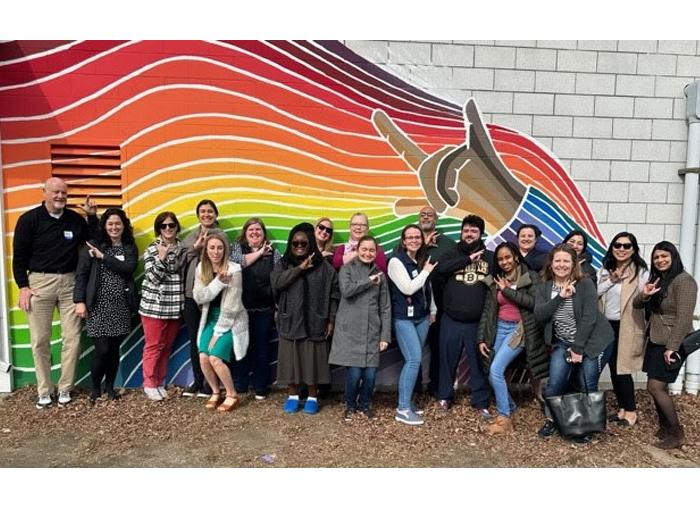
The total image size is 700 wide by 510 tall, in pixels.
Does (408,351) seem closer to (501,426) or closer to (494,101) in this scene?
(501,426)

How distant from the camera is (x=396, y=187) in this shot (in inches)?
195

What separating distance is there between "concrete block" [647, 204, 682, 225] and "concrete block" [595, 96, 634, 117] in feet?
3.38

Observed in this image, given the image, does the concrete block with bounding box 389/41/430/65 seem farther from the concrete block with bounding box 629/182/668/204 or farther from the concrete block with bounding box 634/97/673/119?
the concrete block with bounding box 629/182/668/204

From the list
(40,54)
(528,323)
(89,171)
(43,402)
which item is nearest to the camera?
(528,323)

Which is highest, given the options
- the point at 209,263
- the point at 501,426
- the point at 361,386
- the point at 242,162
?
the point at 242,162

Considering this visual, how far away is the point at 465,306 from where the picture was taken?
422 centimetres

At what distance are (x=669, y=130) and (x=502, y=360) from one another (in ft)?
10.5

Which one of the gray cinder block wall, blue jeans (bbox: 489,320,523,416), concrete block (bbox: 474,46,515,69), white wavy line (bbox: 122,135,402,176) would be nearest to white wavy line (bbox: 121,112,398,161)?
white wavy line (bbox: 122,135,402,176)

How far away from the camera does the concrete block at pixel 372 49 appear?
4.79 metres

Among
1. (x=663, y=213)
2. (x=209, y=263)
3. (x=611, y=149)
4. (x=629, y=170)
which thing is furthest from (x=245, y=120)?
(x=663, y=213)

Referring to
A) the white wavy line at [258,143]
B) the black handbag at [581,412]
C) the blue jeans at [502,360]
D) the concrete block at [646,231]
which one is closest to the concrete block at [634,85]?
the concrete block at [646,231]

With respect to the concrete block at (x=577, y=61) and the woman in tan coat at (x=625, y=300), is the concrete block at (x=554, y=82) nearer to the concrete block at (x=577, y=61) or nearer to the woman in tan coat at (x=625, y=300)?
the concrete block at (x=577, y=61)

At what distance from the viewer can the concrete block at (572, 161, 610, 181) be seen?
5.00 metres

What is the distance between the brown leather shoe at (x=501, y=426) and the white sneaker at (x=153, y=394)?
314cm
